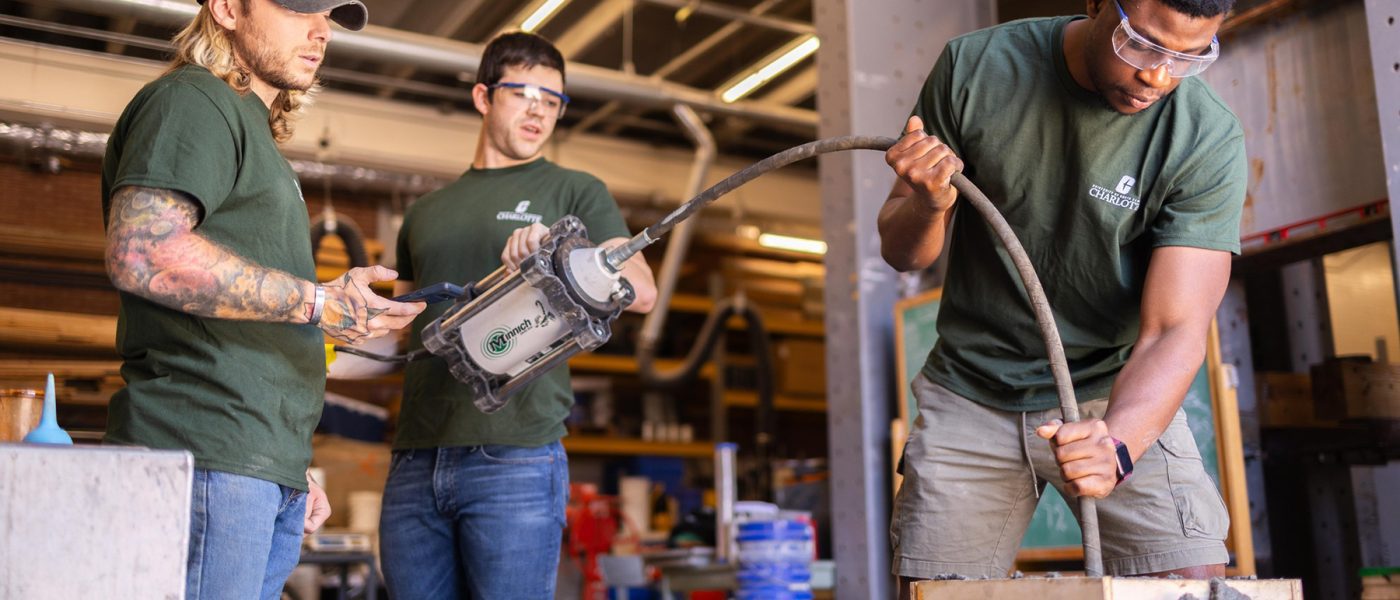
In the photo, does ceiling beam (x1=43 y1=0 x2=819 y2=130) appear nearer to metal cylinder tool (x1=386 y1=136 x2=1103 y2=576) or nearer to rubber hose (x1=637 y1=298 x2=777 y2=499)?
rubber hose (x1=637 y1=298 x2=777 y2=499)

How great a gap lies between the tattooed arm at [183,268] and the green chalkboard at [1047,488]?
194cm

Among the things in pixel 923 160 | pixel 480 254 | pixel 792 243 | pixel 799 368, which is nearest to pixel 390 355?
pixel 480 254

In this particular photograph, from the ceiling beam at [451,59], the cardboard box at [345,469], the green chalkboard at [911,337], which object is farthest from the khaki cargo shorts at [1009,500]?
the cardboard box at [345,469]

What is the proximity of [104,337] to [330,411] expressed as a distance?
4.49ft

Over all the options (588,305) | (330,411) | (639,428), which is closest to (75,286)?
(330,411)

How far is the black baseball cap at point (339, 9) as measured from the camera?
1755 millimetres

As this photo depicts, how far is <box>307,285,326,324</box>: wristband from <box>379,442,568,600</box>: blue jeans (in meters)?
0.70

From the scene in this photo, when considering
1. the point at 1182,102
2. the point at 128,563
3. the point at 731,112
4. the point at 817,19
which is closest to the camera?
the point at 128,563

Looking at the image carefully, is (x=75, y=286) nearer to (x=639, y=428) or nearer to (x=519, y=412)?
(x=639, y=428)

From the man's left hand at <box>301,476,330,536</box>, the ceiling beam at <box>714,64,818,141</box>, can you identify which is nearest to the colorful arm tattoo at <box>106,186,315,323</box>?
the man's left hand at <box>301,476,330,536</box>

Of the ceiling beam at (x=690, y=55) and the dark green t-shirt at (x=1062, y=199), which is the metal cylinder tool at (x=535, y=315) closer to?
the dark green t-shirt at (x=1062, y=199)

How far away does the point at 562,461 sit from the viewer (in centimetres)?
237

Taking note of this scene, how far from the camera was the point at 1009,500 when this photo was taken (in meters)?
1.91

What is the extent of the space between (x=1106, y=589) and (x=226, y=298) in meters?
1.12
